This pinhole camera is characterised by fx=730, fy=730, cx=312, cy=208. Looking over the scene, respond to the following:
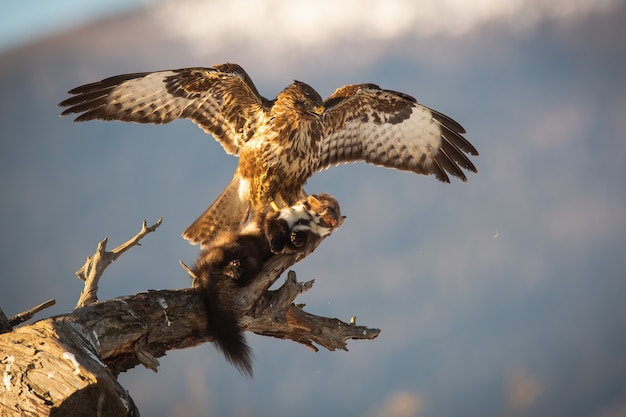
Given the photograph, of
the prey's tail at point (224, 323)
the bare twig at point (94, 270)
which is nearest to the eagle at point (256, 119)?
the bare twig at point (94, 270)

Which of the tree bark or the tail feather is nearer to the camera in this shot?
the tree bark

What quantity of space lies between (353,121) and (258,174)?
100 centimetres

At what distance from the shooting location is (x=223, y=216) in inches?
213

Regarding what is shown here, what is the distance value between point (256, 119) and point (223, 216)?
760 mm

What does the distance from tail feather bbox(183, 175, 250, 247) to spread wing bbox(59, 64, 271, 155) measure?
1.19 ft

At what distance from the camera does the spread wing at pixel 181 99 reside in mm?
5172

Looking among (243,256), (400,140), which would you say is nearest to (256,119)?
(400,140)

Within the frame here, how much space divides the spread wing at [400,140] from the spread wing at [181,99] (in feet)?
2.33

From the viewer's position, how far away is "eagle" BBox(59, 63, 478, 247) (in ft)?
16.9

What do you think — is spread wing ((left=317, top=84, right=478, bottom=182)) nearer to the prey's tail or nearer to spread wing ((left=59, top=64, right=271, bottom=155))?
spread wing ((left=59, top=64, right=271, bottom=155))

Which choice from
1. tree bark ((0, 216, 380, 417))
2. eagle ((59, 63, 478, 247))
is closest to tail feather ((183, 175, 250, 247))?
eagle ((59, 63, 478, 247))

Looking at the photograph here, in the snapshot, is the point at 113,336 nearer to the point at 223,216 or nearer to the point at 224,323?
the point at 224,323

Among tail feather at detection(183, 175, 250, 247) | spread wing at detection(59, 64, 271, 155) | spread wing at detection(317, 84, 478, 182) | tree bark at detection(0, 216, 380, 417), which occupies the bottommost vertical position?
tree bark at detection(0, 216, 380, 417)

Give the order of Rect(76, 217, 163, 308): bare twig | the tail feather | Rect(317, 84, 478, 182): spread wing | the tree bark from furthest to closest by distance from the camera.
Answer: Rect(317, 84, 478, 182): spread wing < the tail feather < Rect(76, 217, 163, 308): bare twig < the tree bark
